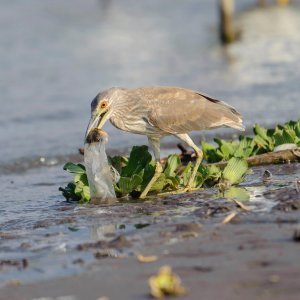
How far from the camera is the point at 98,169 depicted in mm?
7254

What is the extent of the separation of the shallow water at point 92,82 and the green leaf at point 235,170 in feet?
0.46

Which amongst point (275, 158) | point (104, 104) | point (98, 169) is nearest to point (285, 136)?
point (275, 158)

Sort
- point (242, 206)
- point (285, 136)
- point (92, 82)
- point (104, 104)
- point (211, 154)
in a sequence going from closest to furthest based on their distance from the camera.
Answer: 1. point (242, 206)
2. point (104, 104)
3. point (285, 136)
4. point (211, 154)
5. point (92, 82)

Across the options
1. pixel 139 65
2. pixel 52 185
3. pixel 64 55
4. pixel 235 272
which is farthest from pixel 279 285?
pixel 64 55

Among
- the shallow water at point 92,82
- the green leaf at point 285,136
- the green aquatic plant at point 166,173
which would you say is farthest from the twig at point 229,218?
the green leaf at point 285,136

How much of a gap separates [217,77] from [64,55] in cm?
484

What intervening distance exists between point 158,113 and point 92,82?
881cm

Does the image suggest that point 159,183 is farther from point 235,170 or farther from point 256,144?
point 256,144

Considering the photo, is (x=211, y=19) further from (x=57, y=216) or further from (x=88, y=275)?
(x=88, y=275)

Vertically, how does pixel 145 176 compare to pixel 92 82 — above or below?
below

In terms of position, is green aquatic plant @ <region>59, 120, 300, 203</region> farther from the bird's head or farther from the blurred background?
the blurred background

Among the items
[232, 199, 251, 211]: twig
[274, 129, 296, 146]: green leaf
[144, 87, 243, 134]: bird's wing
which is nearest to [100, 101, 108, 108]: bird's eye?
[144, 87, 243, 134]: bird's wing

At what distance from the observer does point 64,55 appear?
19812mm

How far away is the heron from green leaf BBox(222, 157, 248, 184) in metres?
0.28
